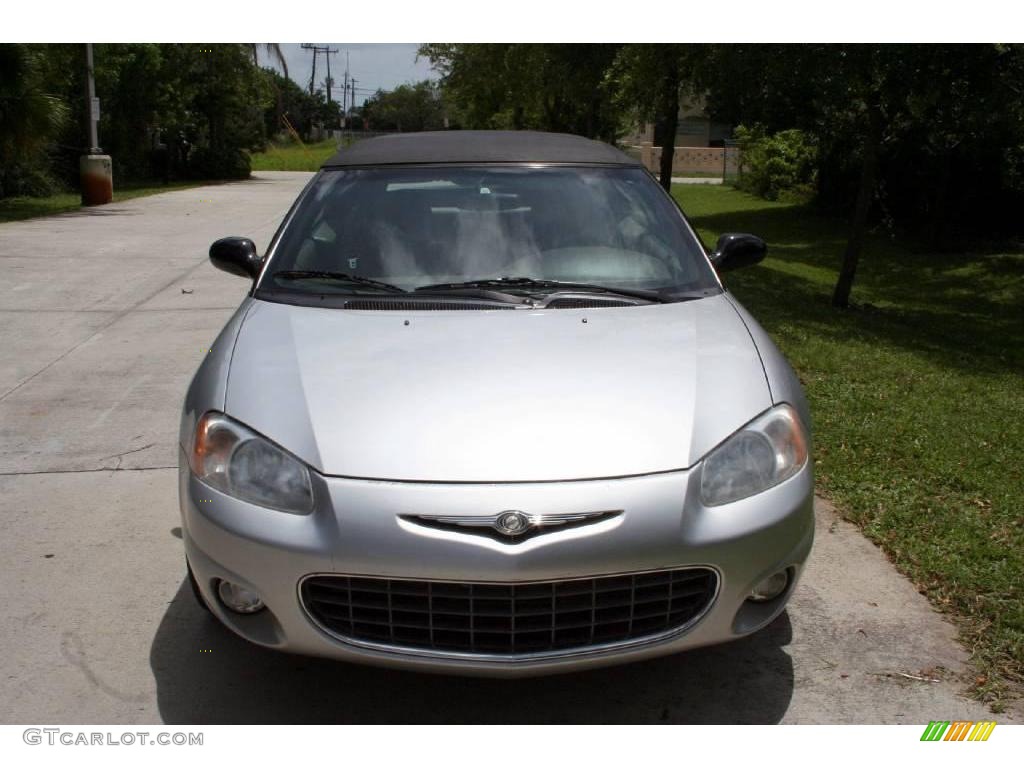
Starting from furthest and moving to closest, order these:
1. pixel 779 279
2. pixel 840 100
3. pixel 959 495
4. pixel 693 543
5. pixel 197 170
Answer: pixel 197 170 < pixel 779 279 < pixel 840 100 < pixel 959 495 < pixel 693 543

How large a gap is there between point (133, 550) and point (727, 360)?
96.7 inches

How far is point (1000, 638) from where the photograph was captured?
11.5ft

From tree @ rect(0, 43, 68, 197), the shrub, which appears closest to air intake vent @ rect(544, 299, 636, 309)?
tree @ rect(0, 43, 68, 197)

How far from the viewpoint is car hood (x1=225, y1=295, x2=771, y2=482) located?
282 cm

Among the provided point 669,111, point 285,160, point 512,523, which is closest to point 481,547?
point 512,523

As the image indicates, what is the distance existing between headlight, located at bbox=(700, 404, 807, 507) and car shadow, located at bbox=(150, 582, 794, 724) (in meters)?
0.56

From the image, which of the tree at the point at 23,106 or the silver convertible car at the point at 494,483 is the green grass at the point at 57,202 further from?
the silver convertible car at the point at 494,483

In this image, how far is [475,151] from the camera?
4574mm

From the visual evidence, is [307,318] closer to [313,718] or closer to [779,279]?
[313,718]

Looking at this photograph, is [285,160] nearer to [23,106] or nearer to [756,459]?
[23,106]

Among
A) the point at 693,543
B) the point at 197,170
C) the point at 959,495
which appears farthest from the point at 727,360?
the point at 197,170

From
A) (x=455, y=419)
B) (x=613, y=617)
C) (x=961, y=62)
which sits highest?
(x=961, y=62)

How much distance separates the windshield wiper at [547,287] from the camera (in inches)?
151
